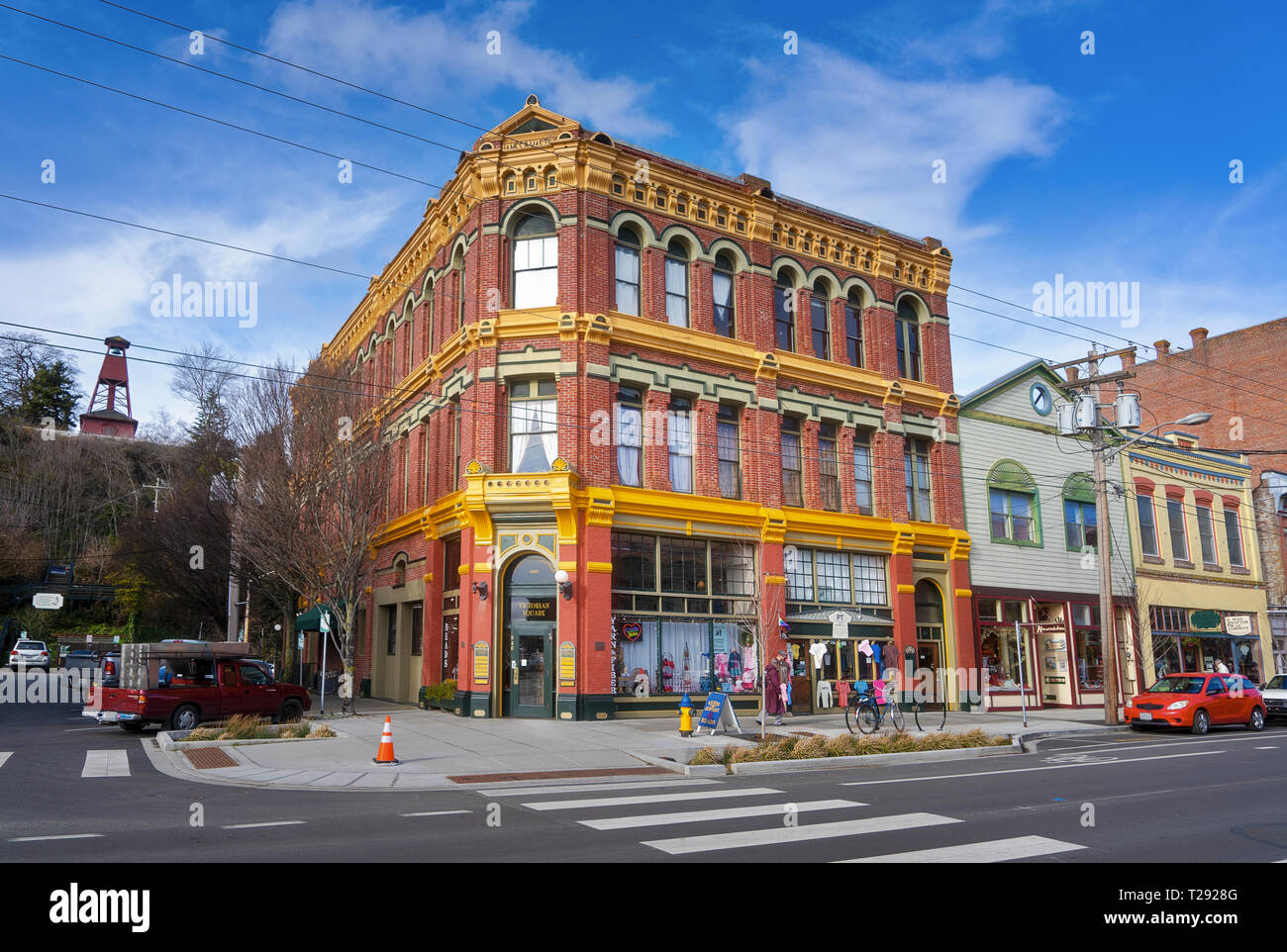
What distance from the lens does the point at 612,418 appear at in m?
24.0

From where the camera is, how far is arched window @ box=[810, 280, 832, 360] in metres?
28.6

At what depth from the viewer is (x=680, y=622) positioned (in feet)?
79.8

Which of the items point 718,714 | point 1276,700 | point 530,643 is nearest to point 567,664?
point 530,643

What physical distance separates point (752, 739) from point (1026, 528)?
17.8 m

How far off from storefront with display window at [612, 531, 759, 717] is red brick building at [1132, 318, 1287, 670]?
2994 cm

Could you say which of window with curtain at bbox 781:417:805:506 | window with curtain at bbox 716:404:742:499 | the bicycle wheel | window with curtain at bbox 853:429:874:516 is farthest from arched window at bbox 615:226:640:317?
the bicycle wheel

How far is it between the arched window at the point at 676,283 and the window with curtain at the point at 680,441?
90.9 inches

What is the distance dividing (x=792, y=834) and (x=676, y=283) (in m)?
19.1

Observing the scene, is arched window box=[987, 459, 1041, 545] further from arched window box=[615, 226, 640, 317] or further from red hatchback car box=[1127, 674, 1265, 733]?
arched window box=[615, 226, 640, 317]

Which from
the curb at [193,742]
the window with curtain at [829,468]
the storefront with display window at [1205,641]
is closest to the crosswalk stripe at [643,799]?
the curb at [193,742]

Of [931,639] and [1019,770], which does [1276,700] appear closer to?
[931,639]

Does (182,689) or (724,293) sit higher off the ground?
(724,293)
